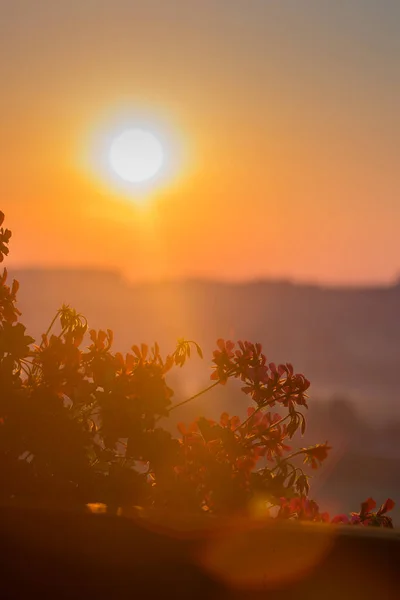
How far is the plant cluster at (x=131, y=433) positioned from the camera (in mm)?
3480

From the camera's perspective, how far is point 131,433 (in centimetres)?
358

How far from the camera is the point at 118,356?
374cm

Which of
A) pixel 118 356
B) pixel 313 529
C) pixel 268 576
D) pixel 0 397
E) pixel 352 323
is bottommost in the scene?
pixel 268 576

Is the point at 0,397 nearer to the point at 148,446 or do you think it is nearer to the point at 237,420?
the point at 148,446

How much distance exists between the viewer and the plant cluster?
3480 millimetres

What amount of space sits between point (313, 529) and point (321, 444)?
1.40 m

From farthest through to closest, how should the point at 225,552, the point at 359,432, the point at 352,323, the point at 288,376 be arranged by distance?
the point at 352,323 → the point at 359,432 → the point at 288,376 → the point at 225,552

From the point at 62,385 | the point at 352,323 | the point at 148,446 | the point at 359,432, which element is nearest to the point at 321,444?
the point at 148,446

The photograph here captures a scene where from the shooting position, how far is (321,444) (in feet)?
12.1

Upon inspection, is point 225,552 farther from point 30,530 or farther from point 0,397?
point 0,397

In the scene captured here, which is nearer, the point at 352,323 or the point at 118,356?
the point at 118,356

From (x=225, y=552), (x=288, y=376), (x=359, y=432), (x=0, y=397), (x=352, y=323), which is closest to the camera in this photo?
(x=225, y=552)

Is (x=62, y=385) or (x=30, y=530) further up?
(x=62, y=385)

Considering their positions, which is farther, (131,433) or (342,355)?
(342,355)
